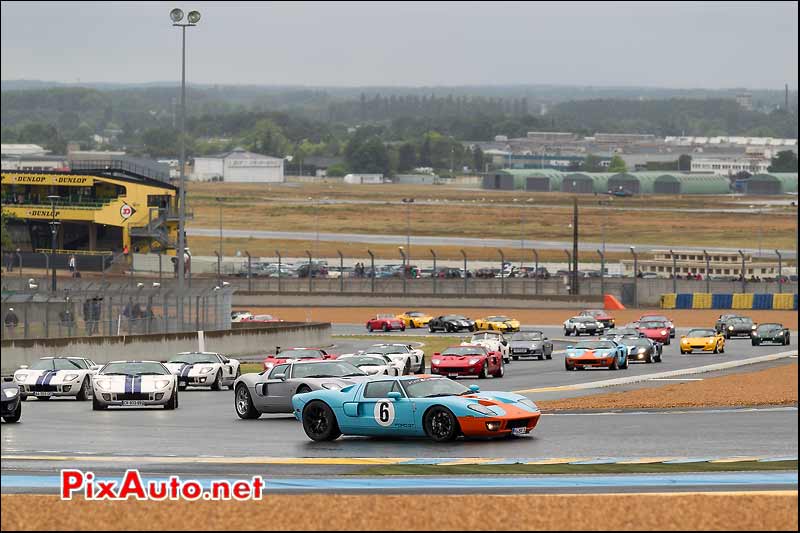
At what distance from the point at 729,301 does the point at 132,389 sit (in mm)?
66292

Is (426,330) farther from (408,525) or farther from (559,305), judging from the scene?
(408,525)

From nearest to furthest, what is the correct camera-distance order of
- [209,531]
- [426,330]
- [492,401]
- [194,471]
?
[209,531] < [194,471] < [492,401] < [426,330]

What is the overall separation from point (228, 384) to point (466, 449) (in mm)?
18651

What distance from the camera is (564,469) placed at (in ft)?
64.2

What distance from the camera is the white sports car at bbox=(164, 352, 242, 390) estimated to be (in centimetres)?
Answer: 3866

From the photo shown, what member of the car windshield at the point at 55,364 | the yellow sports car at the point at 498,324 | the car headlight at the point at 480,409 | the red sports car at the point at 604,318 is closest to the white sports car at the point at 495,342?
the car windshield at the point at 55,364

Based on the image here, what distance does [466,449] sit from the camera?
72.5ft

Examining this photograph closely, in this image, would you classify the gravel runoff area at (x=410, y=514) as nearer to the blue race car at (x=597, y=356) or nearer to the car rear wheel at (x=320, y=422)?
the car rear wheel at (x=320, y=422)

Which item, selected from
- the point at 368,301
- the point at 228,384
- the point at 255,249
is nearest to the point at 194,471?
the point at 228,384

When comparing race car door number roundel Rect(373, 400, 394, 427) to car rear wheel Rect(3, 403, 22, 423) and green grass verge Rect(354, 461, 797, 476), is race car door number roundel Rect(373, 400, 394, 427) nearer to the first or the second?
green grass verge Rect(354, 461, 797, 476)

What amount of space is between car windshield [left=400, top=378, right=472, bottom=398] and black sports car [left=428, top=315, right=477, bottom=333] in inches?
1955

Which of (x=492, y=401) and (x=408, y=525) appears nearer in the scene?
(x=408, y=525)

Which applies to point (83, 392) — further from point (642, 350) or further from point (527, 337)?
point (527, 337)

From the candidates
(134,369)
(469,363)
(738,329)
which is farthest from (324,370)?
(738,329)
